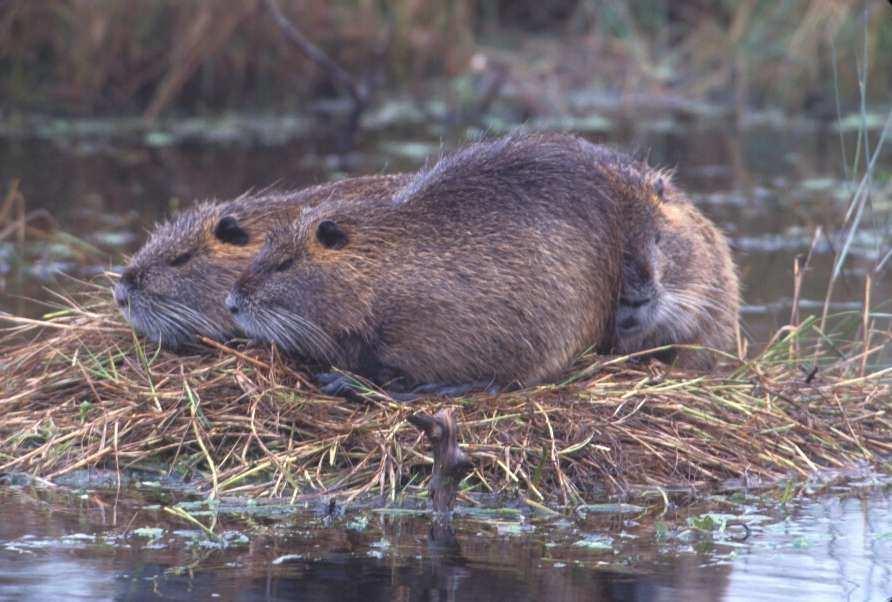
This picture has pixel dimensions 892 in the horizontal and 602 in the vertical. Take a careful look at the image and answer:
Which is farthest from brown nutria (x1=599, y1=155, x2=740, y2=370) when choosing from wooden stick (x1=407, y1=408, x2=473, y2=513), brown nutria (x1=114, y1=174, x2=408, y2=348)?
wooden stick (x1=407, y1=408, x2=473, y2=513)

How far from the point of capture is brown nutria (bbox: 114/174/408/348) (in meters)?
5.11

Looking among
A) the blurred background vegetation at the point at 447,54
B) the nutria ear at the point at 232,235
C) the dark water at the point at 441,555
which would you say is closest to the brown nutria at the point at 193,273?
the nutria ear at the point at 232,235

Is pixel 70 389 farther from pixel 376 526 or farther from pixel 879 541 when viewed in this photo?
pixel 879 541

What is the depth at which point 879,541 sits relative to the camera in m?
4.11

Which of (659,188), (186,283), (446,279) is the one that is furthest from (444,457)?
(659,188)

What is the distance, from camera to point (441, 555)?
393cm

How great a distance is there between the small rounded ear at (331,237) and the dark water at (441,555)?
880 mm

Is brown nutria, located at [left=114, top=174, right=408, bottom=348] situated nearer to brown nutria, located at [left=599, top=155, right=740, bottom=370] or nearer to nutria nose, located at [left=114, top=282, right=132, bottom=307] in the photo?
nutria nose, located at [left=114, top=282, right=132, bottom=307]

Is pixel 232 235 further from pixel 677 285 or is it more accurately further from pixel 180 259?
pixel 677 285

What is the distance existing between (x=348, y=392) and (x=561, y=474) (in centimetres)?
71

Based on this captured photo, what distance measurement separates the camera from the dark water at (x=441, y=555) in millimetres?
3643

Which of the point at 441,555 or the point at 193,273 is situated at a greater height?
the point at 193,273

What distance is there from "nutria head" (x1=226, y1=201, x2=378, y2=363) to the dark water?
2.16ft

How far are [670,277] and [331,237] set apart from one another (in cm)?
110
